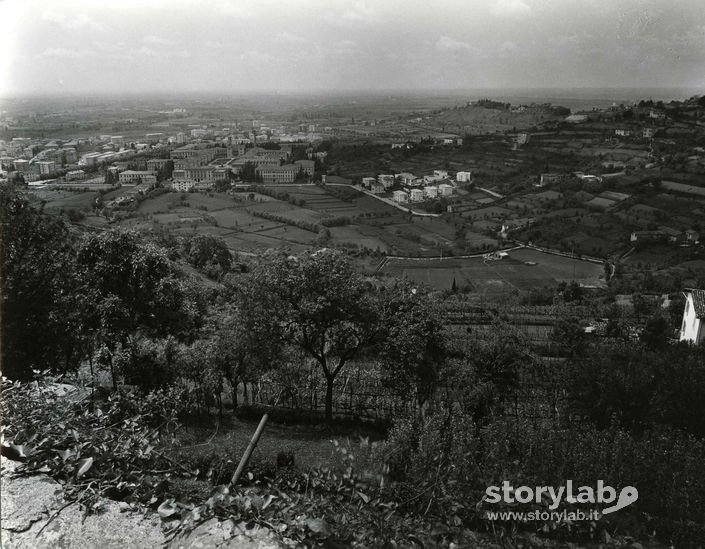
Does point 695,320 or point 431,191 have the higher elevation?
point 431,191

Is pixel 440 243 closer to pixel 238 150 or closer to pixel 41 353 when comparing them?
pixel 238 150

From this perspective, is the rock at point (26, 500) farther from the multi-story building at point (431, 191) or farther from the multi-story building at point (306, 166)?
the multi-story building at point (306, 166)

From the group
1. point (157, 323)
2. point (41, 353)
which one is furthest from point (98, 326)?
point (41, 353)

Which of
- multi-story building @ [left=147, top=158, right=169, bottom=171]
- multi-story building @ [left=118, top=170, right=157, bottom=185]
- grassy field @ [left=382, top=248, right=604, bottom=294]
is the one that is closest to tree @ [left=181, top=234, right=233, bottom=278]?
grassy field @ [left=382, top=248, right=604, bottom=294]

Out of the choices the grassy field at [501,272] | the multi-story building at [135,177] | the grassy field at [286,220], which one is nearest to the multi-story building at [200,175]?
the grassy field at [286,220]

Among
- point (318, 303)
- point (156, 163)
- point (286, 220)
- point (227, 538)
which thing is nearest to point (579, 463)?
point (227, 538)

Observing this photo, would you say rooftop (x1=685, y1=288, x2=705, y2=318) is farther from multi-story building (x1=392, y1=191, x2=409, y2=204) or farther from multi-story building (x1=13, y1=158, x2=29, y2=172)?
multi-story building (x1=13, y1=158, x2=29, y2=172)

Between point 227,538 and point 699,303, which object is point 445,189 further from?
point 227,538
